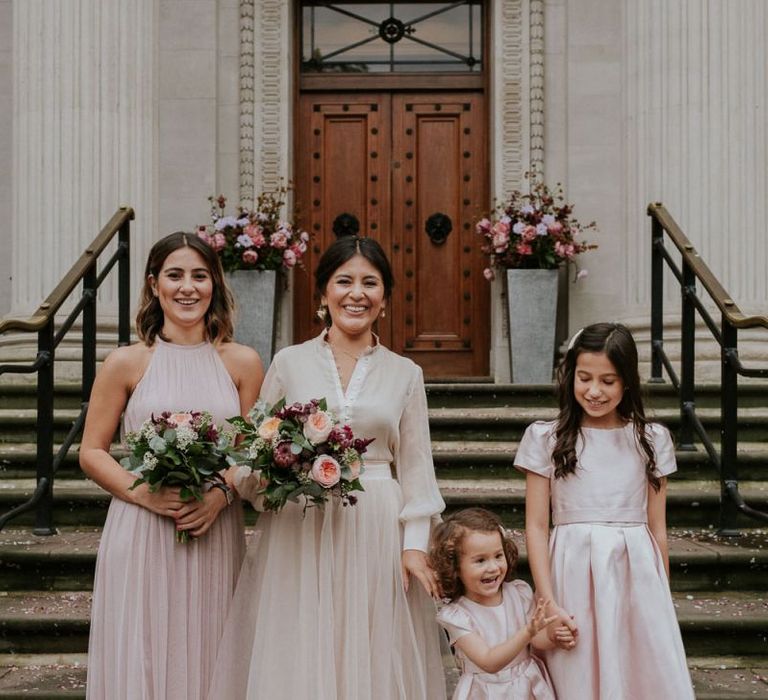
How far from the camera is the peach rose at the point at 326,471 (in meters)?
3.29

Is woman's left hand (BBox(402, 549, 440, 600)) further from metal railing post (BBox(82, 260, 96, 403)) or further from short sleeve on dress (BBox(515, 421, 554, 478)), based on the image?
metal railing post (BBox(82, 260, 96, 403))

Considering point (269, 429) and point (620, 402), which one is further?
point (620, 402)

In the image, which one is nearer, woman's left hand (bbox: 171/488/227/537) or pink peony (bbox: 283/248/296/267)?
woman's left hand (bbox: 171/488/227/537)

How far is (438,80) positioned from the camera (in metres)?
9.41

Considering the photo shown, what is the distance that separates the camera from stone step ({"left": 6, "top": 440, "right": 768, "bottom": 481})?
6227 millimetres

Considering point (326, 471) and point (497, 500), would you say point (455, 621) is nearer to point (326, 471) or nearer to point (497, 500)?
point (326, 471)

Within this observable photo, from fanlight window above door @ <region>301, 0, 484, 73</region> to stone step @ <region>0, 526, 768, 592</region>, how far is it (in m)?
5.09

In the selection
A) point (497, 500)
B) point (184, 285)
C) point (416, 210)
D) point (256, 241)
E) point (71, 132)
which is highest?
point (71, 132)

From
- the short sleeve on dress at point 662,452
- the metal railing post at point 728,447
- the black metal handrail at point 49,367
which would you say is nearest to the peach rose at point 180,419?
the short sleeve on dress at point 662,452

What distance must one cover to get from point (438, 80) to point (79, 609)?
571 cm

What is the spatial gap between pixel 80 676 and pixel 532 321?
4.68 m

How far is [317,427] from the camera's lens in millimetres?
3299

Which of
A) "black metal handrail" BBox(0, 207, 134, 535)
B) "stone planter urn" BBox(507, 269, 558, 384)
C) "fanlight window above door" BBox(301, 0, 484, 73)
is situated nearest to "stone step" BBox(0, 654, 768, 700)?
"black metal handrail" BBox(0, 207, 134, 535)

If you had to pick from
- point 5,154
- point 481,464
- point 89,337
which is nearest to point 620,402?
point 481,464
